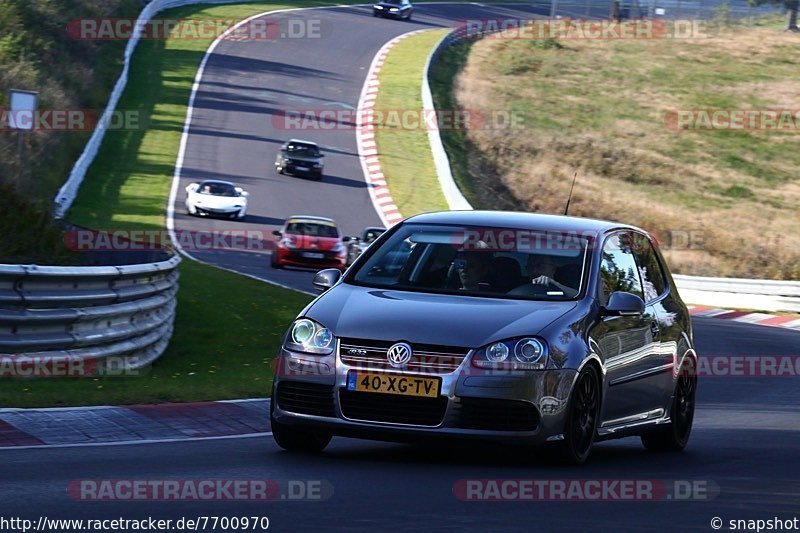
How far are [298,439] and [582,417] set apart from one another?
5.76ft

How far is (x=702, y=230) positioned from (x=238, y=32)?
30600 millimetres

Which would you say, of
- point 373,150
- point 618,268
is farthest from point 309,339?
point 373,150

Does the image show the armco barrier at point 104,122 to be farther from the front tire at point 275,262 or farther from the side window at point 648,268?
the side window at point 648,268

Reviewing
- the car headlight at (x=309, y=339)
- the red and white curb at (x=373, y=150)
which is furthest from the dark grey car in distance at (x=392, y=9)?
the car headlight at (x=309, y=339)

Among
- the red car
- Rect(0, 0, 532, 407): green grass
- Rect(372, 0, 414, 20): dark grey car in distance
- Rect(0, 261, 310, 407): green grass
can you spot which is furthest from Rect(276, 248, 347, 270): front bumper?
Rect(372, 0, 414, 20): dark grey car in distance

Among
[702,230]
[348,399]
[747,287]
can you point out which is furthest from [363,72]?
[348,399]

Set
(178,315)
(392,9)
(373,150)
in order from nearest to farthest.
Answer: (178,315)
(373,150)
(392,9)

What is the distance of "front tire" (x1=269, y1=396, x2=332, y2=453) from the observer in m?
9.05

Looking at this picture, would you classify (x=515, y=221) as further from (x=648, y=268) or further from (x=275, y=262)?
(x=275, y=262)

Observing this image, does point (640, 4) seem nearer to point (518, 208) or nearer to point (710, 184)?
point (710, 184)

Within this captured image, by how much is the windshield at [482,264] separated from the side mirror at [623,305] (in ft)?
0.71

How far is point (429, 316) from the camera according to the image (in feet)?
28.1

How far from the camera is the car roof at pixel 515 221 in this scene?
382 inches

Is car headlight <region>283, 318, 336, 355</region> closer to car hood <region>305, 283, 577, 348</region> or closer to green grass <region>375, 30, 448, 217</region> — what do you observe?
car hood <region>305, 283, 577, 348</region>
